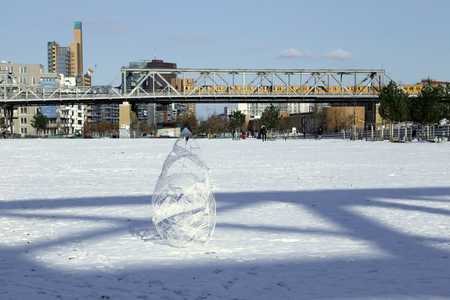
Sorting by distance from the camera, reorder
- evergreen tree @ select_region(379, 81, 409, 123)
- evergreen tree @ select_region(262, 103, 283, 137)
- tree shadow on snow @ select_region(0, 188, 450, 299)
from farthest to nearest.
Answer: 1. evergreen tree @ select_region(262, 103, 283, 137)
2. evergreen tree @ select_region(379, 81, 409, 123)
3. tree shadow on snow @ select_region(0, 188, 450, 299)

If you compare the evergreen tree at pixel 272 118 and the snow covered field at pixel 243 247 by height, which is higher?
the evergreen tree at pixel 272 118

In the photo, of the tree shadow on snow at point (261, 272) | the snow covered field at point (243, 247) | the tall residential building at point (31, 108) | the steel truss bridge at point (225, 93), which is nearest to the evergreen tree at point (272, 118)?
the steel truss bridge at point (225, 93)

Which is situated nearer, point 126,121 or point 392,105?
point 392,105

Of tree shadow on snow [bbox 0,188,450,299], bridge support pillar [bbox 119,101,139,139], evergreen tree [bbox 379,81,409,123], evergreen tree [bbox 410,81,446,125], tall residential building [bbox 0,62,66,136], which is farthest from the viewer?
tall residential building [bbox 0,62,66,136]

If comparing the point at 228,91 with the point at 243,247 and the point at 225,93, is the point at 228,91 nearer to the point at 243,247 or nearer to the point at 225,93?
the point at 225,93

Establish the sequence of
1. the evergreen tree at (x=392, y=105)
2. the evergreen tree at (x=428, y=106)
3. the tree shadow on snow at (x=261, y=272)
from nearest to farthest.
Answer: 1. the tree shadow on snow at (x=261, y=272)
2. the evergreen tree at (x=428, y=106)
3. the evergreen tree at (x=392, y=105)

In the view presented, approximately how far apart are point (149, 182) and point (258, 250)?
8.58m

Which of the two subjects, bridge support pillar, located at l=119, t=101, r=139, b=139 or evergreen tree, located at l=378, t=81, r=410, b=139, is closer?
evergreen tree, located at l=378, t=81, r=410, b=139

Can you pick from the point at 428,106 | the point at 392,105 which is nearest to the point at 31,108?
the point at 392,105

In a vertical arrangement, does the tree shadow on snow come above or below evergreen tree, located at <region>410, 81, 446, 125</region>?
below

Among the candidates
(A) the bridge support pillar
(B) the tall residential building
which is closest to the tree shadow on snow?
(A) the bridge support pillar

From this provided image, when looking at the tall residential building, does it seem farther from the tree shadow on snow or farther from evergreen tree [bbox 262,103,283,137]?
the tree shadow on snow

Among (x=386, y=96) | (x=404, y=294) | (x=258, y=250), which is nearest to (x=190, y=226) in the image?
(x=258, y=250)

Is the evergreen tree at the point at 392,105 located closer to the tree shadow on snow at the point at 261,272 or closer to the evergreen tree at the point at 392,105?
the evergreen tree at the point at 392,105
